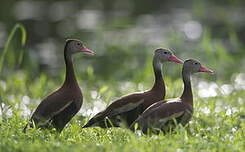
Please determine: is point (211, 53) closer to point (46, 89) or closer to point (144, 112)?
point (46, 89)

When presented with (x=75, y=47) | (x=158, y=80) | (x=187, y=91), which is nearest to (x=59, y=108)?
(x=75, y=47)

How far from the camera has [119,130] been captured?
27.4 feet

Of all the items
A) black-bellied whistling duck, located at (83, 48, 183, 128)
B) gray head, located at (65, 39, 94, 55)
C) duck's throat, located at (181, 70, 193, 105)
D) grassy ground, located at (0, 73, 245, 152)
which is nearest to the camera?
grassy ground, located at (0, 73, 245, 152)

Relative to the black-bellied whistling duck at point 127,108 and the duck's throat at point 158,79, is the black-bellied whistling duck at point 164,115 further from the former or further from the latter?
the duck's throat at point 158,79

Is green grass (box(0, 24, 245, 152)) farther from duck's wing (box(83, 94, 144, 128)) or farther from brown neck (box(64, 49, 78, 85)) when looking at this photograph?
brown neck (box(64, 49, 78, 85))

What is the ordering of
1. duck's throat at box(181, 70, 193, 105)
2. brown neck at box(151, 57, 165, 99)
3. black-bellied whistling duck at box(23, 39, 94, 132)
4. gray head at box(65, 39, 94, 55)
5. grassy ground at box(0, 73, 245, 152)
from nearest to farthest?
grassy ground at box(0, 73, 245, 152), black-bellied whistling duck at box(23, 39, 94, 132), duck's throat at box(181, 70, 193, 105), brown neck at box(151, 57, 165, 99), gray head at box(65, 39, 94, 55)

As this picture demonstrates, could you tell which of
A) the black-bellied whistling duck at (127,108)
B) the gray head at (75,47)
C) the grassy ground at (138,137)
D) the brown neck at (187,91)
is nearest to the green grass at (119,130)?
the grassy ground at (138,137)

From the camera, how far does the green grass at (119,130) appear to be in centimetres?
704

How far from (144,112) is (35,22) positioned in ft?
43.9

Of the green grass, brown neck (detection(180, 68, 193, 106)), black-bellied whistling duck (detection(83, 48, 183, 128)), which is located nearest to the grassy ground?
the green grass

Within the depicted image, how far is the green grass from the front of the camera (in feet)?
23.1

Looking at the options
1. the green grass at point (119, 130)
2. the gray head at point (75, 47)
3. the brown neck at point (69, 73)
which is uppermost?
the gray head at point (75, 47)

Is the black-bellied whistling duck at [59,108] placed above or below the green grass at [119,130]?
above

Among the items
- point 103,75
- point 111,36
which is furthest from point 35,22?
point 103,75
